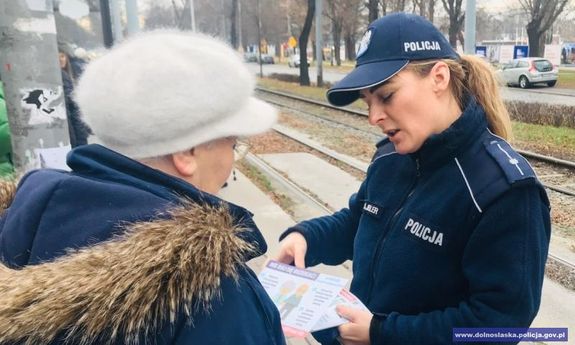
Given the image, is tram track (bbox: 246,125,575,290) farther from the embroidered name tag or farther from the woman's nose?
the woman's nose

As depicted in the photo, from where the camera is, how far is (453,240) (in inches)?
65.3

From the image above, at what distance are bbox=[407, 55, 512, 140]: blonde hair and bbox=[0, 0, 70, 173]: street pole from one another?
2437mm

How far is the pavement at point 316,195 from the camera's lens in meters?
3.98

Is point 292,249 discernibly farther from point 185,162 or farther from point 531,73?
point 531,73

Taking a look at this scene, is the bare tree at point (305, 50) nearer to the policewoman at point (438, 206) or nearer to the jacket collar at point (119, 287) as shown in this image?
the policewoman at point (438, 206)

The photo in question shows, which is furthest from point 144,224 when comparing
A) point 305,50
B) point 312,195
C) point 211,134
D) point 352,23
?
point 352,23

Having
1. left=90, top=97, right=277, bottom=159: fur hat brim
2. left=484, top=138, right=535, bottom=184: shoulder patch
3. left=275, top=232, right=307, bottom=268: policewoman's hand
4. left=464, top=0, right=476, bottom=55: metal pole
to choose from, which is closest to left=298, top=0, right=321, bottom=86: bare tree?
left=464, top=0, right=476, bottom=55: metal pole

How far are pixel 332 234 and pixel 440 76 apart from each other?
2.63 ft

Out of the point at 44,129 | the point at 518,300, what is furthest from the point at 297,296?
the point at 44,129

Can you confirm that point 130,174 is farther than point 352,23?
No

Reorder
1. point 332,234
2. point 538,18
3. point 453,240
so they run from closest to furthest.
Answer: point 453,240
point 332,234
point 538,18

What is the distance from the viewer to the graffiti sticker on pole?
3285 mm

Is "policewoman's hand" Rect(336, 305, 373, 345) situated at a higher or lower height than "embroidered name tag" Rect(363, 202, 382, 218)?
lower

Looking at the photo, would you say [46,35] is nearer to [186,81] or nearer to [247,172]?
[186,81]
